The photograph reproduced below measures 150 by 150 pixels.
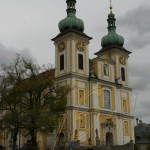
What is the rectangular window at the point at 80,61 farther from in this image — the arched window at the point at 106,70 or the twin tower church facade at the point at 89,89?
the arched window at the point at 106,70

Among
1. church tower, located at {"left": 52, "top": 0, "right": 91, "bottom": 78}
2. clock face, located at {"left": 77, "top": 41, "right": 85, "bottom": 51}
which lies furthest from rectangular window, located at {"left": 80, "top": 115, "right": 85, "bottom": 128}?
clock face, located at {"left": 77, "top": 41, "right": 85, "bottom": 51}

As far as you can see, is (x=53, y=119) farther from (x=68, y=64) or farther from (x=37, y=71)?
(x=68, y=64)

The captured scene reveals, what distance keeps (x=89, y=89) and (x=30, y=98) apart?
35.7 ft

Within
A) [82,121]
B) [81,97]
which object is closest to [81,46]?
[81,97]

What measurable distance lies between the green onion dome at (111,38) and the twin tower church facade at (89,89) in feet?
3.00

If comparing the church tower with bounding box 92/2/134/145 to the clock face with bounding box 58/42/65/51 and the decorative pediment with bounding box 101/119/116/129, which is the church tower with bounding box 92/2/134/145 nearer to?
the decorative pediment with bounding box 101/119/116/129

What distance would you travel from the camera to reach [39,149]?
35.9 meters

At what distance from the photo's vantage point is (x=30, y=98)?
124 feet

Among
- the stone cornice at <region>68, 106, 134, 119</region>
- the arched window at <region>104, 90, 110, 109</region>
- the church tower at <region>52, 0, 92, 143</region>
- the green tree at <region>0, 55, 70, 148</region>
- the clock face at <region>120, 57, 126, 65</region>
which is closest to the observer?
the green tree at <region>0, 55, 70, 148</region>

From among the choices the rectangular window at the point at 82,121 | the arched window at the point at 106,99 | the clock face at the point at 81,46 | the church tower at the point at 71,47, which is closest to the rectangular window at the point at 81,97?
the rectangular window at the point at 82,121

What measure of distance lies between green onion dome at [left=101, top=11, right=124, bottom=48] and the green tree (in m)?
17.2

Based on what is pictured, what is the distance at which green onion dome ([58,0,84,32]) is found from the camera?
47.5 meters

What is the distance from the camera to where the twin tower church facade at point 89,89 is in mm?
44469

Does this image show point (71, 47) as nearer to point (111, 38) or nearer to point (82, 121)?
point (82, 121)
